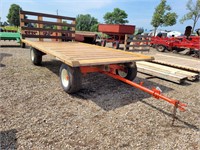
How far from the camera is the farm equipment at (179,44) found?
41.2 ft

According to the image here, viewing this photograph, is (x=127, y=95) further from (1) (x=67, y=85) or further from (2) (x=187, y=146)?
(2) (x=187, y=146)

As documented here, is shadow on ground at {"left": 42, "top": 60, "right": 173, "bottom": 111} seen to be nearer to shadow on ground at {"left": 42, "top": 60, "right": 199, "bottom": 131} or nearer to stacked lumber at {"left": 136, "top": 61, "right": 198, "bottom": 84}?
shadow on ground at {"left": 42, "top": 60, "right": 199, "bottom": 131}

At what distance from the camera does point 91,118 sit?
312 cm

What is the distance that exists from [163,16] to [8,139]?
27.1 m

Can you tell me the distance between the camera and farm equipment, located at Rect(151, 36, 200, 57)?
1256 cm

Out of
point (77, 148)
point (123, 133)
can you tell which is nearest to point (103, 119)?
point (123, 133)

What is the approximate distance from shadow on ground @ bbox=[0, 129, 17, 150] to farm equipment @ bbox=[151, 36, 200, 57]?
515 inches

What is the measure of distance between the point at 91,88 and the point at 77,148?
90.4 inches

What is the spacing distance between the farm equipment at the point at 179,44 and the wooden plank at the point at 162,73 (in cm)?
776

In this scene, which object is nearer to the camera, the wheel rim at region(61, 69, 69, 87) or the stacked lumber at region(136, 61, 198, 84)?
the wheel rim at region(61, 69, 69, 87)

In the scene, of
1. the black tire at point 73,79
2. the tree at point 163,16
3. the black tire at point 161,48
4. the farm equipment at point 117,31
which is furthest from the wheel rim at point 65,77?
the tree at point 163,16

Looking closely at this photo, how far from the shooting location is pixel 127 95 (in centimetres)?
424

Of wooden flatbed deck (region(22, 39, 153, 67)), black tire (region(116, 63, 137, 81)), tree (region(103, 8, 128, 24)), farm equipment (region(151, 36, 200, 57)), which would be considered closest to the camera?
wooden flatbed deck (region(22, 39, 153, 67))

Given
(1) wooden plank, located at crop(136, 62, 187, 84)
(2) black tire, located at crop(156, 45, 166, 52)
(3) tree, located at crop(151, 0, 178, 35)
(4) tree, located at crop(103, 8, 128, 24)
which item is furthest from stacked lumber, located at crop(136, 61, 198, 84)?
(4) tree, located at crop(103, 8, 128, 24)
